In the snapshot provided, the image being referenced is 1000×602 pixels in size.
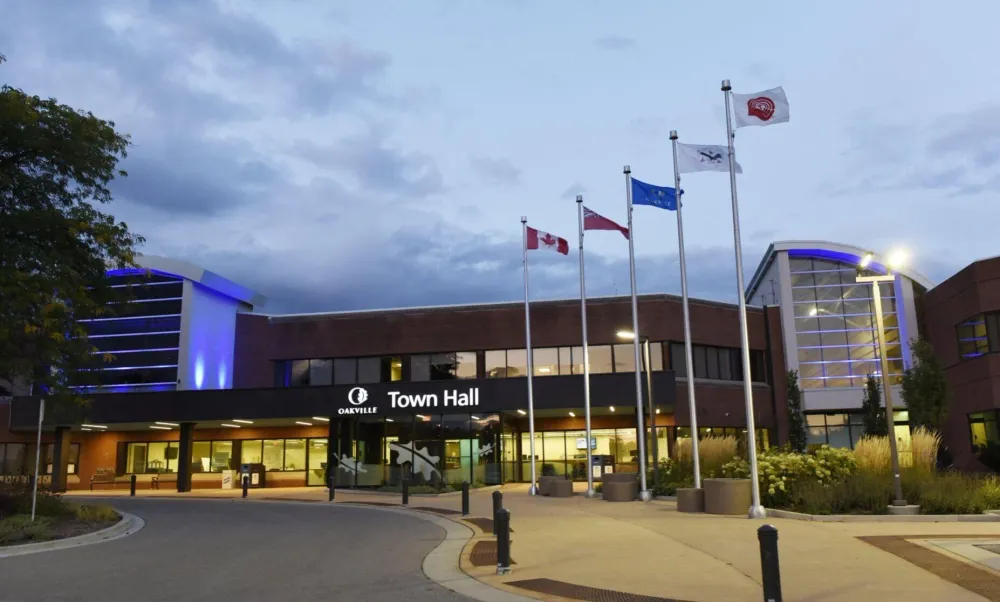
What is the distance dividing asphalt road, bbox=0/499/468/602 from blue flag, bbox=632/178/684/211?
447 inches

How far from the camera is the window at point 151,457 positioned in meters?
47.6

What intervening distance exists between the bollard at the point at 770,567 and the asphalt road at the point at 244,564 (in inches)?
143

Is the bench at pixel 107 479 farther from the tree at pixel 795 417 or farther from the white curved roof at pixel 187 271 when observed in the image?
the tree at pixel 795 417

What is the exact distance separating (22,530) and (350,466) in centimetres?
2161

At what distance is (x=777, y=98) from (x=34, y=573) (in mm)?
18161

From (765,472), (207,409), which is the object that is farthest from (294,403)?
(765,472)

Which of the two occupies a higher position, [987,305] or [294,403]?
[987,305]

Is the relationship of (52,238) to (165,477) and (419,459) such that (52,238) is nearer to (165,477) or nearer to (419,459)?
(419,459)

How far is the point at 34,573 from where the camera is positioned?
12695 millimetres

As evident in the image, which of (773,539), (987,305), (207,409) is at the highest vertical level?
(987,305)

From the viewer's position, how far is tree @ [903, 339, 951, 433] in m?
40.4

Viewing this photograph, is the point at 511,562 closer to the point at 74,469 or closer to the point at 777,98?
the point at 777,98

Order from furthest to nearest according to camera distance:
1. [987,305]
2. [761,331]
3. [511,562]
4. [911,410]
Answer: [761,331], [911,410], [987,305], [511,562]

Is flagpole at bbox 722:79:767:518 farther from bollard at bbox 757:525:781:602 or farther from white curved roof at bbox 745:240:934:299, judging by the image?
white curved roof at bbox 745:240:934:299
